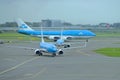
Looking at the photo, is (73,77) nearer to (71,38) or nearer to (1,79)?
(1,79)

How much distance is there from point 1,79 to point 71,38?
105m

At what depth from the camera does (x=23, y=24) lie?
500 feet

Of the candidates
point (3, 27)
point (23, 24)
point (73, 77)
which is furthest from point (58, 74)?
point (3, 27)

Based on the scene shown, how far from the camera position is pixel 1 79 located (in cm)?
3519

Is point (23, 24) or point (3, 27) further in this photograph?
point (3, 27)

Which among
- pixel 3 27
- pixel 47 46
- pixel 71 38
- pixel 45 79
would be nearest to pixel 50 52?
pixel 47 46

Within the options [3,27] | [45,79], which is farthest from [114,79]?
[3,27]

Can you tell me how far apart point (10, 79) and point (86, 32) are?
107776 mm

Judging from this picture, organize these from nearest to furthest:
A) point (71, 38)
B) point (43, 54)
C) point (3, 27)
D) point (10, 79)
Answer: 1. point (10, 79)
2. point (43, 54)
3. point (71, 38)
4. point (3, 27)

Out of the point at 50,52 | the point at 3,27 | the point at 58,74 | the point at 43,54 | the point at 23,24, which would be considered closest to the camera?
the point at 58,74

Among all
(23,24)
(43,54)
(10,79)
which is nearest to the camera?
(10,79)

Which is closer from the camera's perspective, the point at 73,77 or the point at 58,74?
the point at 73,77

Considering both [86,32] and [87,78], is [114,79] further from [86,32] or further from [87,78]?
[86,32]

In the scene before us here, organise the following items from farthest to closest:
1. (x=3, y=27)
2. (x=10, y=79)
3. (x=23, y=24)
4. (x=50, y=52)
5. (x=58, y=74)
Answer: (x=3, y=27), (x=23, y=24), (x=50, y=52), (x=58, y=74), (x=10, y=79)
